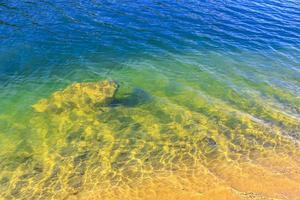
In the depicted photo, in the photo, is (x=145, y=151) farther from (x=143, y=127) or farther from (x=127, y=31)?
(x=127, y=31)

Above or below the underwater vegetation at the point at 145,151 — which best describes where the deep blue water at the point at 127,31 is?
above

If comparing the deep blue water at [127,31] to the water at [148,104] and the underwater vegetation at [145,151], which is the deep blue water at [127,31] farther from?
the underwater vegetation at [145,151]

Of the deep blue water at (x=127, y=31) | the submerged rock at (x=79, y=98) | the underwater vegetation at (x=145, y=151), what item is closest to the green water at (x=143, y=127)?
the underwater vegetation at (x=145, y=151)

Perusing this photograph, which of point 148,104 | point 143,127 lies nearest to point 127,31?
point 148,104

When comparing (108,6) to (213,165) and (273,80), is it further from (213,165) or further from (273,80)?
(213,165)

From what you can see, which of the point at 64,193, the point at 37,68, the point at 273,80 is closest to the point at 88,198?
the point at 64,193

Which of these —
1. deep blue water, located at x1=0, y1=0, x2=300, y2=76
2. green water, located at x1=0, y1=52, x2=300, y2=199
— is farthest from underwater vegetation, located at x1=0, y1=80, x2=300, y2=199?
deep blue water, located at x1=0, y1=0, x2=300, y2=76
